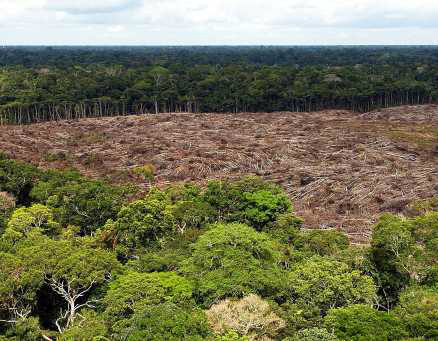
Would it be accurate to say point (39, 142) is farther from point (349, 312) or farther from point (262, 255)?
point (349, 312)

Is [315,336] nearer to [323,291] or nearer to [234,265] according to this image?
[323,291]

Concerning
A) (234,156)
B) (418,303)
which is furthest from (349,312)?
(234,156)

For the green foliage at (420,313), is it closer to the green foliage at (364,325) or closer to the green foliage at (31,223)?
the green foliage at (364,325)

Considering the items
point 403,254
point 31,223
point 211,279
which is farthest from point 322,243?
point 31,223

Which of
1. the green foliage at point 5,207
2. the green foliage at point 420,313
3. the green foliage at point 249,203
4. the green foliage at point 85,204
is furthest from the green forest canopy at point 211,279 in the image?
the green foliage at point 85,204

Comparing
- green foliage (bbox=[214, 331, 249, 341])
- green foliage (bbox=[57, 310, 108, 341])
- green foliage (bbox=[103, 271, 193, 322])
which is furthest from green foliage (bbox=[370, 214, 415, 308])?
green foliage (bbox=[57, 310, 108, 341])

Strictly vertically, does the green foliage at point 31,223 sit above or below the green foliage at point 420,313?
above
